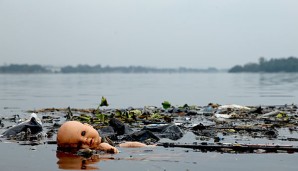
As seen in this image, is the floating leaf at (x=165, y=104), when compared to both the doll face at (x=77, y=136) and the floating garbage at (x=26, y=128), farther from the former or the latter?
the doll face at (x=77, y=136)

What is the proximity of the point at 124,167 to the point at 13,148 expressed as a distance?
2.95 metres

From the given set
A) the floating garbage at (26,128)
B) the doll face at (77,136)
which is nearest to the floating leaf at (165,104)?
the floating garbage at (26,128)

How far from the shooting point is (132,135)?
10484 mm

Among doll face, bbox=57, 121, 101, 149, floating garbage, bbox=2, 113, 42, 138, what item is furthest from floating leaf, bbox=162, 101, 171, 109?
doll face, bbox=57, 121, 101, 149

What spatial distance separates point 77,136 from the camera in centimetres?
881

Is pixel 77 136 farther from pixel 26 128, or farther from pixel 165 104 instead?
pixel 165 104

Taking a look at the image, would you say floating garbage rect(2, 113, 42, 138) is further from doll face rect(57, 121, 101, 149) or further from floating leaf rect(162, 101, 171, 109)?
floating leaf rect(162, 101, 171, 109)

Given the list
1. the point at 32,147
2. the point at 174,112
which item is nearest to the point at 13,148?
the point at 32,147

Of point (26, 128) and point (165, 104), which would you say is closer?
point (26, 128)

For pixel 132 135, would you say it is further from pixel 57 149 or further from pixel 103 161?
pixel 103 161

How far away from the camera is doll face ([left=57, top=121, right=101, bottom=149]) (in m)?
8.81

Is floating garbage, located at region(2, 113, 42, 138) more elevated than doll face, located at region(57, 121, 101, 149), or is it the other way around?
doll face, located at region(57, 121, 101, 149)

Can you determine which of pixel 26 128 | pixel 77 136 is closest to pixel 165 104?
pixel 26 128

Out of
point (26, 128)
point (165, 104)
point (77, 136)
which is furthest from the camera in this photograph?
point (165, 104)
